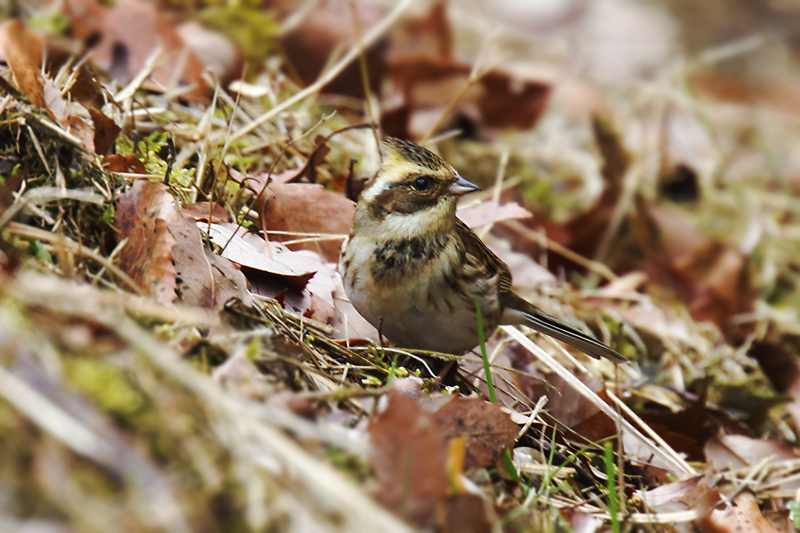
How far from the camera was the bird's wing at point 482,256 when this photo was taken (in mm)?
4074

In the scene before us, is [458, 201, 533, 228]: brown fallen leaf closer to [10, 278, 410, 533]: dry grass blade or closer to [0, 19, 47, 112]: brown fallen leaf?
[0, 19, 47, 112]: brown fallen leaf

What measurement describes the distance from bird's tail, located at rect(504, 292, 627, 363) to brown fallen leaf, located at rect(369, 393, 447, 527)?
7.09 feet

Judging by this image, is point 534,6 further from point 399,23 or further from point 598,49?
point 399,23

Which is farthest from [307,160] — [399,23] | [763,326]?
[763,326]

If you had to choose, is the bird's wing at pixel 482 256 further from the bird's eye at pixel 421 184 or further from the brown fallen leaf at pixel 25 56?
the brown fallen leaf at pixel 25 56

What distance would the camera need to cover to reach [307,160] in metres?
4.48

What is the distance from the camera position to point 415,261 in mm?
3736

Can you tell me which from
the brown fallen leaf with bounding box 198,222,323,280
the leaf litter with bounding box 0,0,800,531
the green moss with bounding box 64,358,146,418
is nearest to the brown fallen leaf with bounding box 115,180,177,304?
the leaf litter with bounding box 0,0,800,531

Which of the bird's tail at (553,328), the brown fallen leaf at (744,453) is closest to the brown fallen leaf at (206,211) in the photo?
the bird's tail at (553,328)

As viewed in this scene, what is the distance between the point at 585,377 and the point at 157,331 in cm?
268

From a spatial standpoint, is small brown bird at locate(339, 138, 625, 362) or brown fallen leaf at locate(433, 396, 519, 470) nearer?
brown fallen leaf at locate(433, 396, 519, 470)

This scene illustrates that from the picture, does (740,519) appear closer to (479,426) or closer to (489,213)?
(479,426)

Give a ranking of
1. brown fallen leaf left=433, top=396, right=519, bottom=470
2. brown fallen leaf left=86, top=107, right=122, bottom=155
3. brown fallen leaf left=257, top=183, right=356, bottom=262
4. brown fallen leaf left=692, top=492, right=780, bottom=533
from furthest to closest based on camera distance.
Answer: brown fallen leaf left=257, top=183, right=356, bottom=262 < brown fallen leaf left=86, top=107, right=122, bottom=155 < brown fallen leaf left=692, top=492, right=780, bottom=533 < brown fallen leaf left=433, top=396, right=519, bottom=470

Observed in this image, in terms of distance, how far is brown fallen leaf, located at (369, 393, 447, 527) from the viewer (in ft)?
6.47
